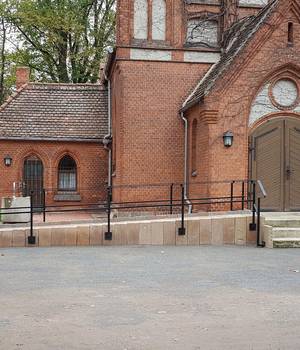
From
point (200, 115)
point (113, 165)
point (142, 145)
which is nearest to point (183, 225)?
point (200, 115)

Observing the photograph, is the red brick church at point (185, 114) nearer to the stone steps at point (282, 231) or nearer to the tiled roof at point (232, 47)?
the tiled roof at point (232, 47)

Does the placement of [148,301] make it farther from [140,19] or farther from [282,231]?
[140,19]

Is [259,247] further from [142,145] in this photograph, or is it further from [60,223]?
[142,145]

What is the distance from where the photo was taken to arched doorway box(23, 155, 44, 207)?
24453mm

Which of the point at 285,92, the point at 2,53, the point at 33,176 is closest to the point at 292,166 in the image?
the point at 285,92

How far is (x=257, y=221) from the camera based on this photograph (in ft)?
47.1

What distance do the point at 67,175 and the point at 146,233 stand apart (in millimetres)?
11618

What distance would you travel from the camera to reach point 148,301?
7.60 meters

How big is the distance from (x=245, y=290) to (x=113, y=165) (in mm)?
15435

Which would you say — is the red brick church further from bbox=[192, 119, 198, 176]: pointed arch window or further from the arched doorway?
the arched doorway

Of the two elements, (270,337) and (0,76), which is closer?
(270,337)

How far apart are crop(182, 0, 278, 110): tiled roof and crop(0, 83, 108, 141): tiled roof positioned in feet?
21.1

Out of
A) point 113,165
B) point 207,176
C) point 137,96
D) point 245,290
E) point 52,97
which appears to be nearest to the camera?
point 245,290

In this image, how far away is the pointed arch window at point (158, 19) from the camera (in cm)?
1967
